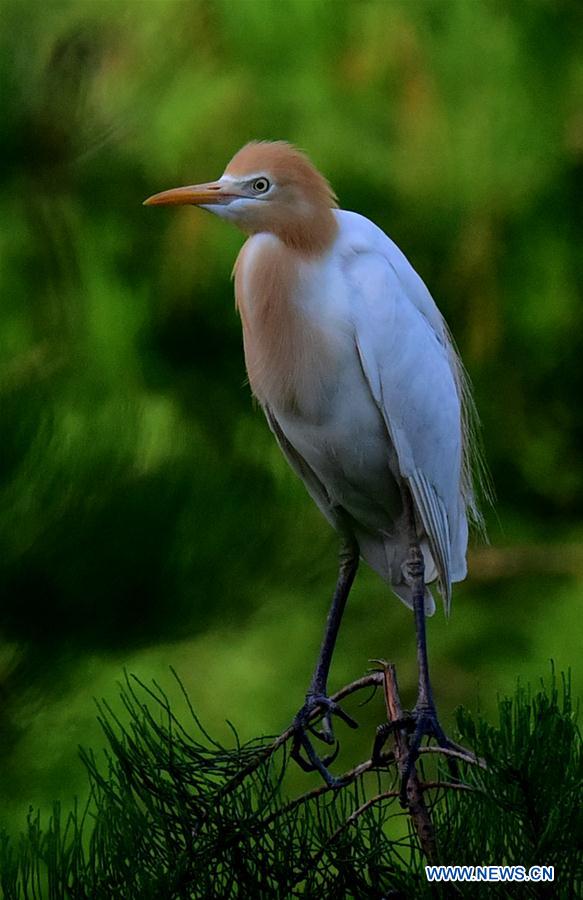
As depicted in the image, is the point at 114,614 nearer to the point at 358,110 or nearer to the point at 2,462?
the point at 2,462

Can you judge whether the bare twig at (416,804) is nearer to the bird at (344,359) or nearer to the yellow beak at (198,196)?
the bird at (344,359)

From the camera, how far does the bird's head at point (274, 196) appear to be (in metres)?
1.26

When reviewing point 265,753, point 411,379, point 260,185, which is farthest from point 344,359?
point 265,753

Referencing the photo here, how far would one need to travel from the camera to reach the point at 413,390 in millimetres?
1359

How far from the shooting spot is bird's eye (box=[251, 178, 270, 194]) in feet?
4.19

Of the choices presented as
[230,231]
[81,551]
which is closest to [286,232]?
[81,551]

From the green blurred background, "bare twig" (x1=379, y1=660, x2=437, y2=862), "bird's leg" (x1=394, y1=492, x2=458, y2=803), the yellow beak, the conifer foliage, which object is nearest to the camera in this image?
the conifer foliage

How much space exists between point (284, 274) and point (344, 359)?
0.09m

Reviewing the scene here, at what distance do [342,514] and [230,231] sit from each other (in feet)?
1.74

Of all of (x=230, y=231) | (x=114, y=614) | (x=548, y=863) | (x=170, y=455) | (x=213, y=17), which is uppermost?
(x=213, y=17)

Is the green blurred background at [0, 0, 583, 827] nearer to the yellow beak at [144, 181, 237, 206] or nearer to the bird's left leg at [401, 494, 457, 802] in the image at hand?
the bird's left leg at [401, 494, 457, 802]

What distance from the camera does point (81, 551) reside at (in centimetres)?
108

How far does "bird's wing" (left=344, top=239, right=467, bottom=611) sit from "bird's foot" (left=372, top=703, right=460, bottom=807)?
0.51 feet

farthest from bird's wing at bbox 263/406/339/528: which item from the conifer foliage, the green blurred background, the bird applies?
the conifer foliage
